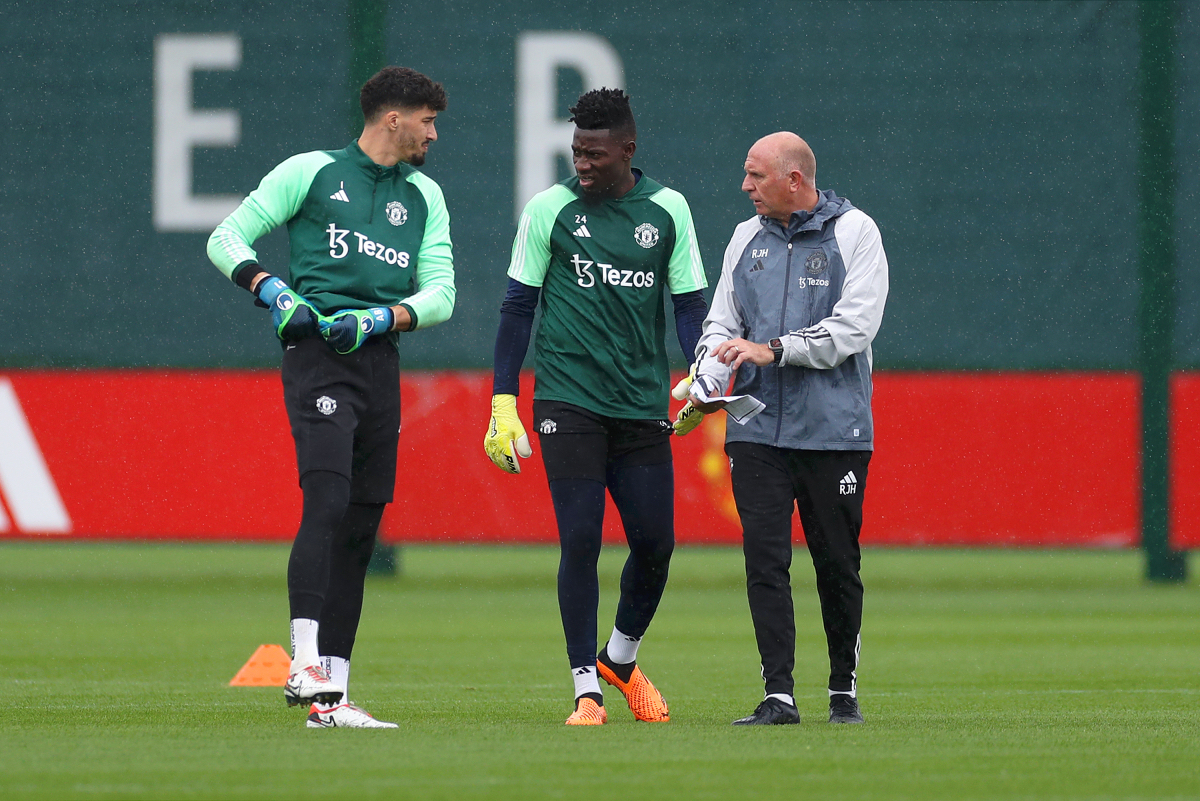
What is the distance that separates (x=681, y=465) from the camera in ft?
40.2

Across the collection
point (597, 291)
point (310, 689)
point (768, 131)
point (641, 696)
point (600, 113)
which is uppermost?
Answer: point (768, 131)

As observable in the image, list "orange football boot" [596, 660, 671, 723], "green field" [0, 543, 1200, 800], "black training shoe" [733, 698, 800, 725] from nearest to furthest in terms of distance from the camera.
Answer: "green field" [0, 543, 1200, 800] < "black training shoe" [733, 698, 800, 725] < "orange football boot" [596, 660, 671, 723]

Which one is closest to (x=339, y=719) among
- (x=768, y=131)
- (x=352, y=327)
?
(x=352, y=327)

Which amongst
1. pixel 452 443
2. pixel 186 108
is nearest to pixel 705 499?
pixel 452 443

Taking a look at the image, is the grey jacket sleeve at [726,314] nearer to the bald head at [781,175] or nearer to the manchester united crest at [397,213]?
the bald head at [781,175]

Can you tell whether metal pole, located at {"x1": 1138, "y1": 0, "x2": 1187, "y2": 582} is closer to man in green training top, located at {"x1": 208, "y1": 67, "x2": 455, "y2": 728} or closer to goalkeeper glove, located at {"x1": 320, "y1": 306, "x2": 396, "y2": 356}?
man in green training top, located at {"x1": 208, "y1": 67, "x2": 455, "y2": 728}

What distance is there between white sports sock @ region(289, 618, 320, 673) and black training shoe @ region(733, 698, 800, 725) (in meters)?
1.29

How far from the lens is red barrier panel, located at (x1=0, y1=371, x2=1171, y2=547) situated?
473 inches

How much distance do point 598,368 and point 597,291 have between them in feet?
0.79

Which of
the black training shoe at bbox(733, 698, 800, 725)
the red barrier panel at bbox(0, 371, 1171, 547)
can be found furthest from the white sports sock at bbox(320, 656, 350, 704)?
the red barrier panel at bbox(0, 371, 1171, 547)

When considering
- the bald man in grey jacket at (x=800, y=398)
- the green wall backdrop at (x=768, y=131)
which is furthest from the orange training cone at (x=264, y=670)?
the green wall backdrop at (x=768, y=131)

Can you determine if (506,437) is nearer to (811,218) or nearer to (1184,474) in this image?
(811,218)

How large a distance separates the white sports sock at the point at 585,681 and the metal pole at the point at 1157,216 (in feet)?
25.0

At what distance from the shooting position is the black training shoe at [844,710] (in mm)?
5578
